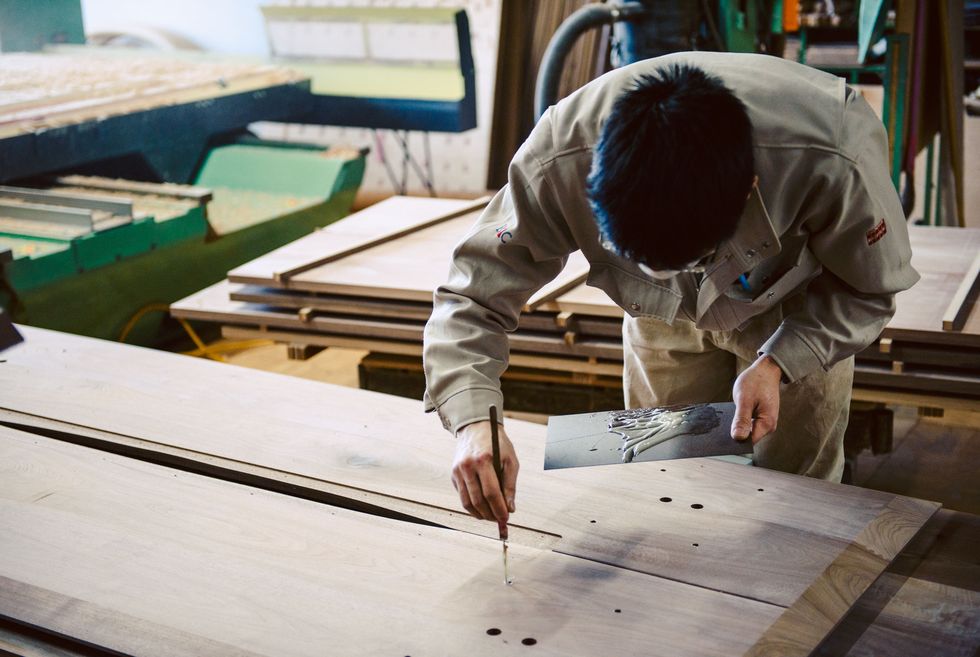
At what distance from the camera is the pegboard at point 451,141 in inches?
250

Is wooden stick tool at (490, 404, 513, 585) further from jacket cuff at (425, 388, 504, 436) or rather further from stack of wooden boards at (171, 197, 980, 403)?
stack of wooden boards at (171, 197, 980, 403)

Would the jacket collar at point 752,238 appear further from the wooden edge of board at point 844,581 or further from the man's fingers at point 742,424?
the wooden edge of board at point 844,581

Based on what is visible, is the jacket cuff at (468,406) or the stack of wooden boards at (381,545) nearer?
the stack of wooden boards at (381,545)

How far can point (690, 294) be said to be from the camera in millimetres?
1703

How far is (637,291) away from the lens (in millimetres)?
1749

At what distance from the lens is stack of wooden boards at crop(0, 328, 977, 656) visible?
1355 mm

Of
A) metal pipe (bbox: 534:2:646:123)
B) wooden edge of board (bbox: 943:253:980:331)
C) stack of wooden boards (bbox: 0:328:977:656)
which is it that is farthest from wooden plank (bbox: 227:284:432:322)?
wooden edge of board (bbox: 943:253:980:331)

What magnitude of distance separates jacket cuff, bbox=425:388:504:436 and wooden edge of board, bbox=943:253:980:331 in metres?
1.43

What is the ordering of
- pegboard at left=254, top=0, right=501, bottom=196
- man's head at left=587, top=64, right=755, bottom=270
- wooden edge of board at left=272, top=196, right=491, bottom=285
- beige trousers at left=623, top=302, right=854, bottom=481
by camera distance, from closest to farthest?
man's head at left=587, top=64, right=755, bottom=270 < beige trousers at left=623, top=302, right=854, bottom=481 < wooden edge of board at left=272, top=196, right=491, bottom=285 < pegboard at left=254, top=0, right=501, bottom=196

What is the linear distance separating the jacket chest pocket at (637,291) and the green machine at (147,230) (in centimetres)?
224

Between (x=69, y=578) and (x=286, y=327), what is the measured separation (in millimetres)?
1717

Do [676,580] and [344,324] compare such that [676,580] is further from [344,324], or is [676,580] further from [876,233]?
[344,324]

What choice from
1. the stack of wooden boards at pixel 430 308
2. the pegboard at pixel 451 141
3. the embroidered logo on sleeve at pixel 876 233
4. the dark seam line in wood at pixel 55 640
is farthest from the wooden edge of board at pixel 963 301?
the pegboard at pixel 451 141

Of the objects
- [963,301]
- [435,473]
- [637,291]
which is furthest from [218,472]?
[963,301]
